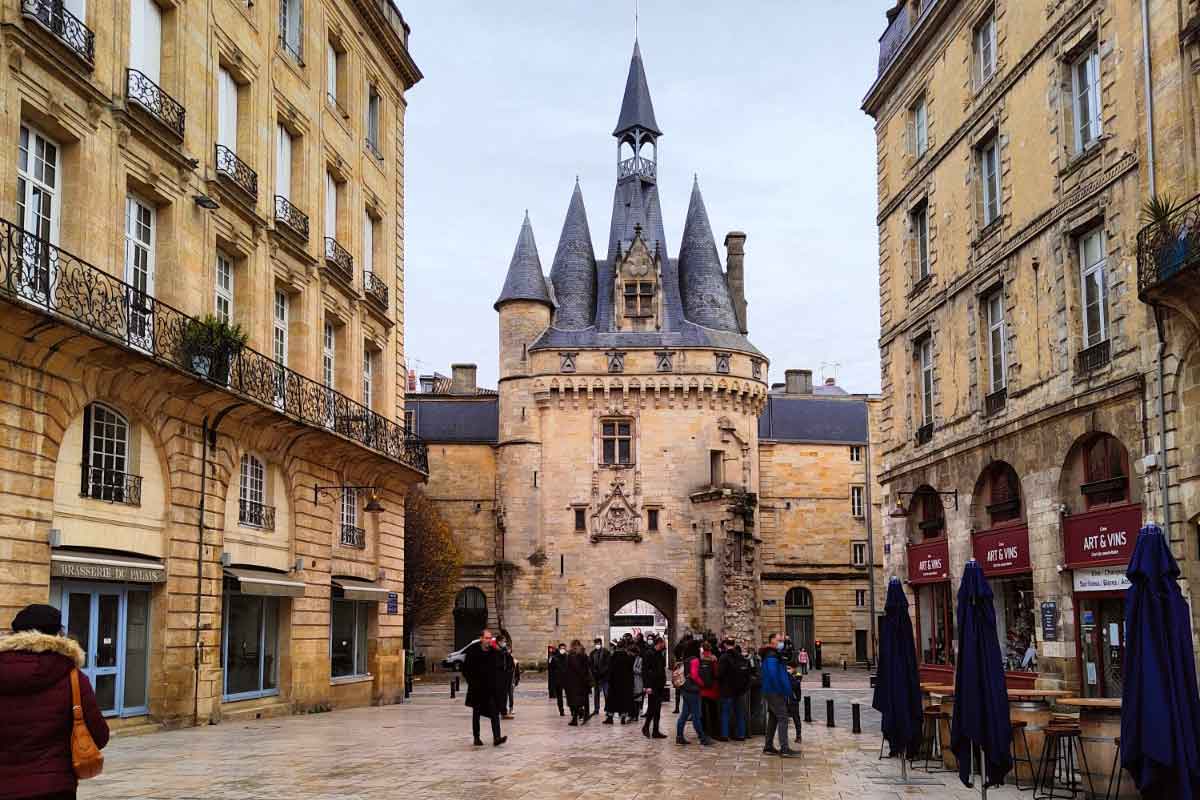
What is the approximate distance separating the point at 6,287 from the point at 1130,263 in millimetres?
13538

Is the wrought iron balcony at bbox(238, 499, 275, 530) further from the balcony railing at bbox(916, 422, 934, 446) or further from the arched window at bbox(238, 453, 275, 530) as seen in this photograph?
the balcony railing at bbox(916, 422, 934, 446)

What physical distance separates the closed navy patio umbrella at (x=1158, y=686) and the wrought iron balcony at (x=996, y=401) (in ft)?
39.8

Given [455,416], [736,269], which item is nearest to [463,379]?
[455,416]

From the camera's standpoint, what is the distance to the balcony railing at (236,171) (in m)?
19.7

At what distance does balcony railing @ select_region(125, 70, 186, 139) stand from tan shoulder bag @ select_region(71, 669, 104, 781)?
41.2 feet

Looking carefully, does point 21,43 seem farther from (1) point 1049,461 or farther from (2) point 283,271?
(1) point 1049,461

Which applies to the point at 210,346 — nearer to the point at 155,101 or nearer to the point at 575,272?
the point at 155,101

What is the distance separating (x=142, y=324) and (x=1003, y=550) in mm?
13548

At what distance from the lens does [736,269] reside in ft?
190

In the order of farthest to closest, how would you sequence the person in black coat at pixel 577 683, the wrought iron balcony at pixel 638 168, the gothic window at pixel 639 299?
1. the wrought iron balcony at pixel 638 168
2. the gothic window at pixel 639 299
3. the person in black coat at pixel 577 683

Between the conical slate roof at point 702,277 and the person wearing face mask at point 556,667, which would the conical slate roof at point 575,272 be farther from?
the person wearing face mask at point 556,667

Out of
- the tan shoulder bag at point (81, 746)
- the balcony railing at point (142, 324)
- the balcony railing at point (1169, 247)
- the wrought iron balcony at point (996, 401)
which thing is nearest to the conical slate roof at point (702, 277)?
the balcony railing at point (142, 324)

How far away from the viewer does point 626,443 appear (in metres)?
51.2

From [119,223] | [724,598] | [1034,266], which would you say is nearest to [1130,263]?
[1034,266]
